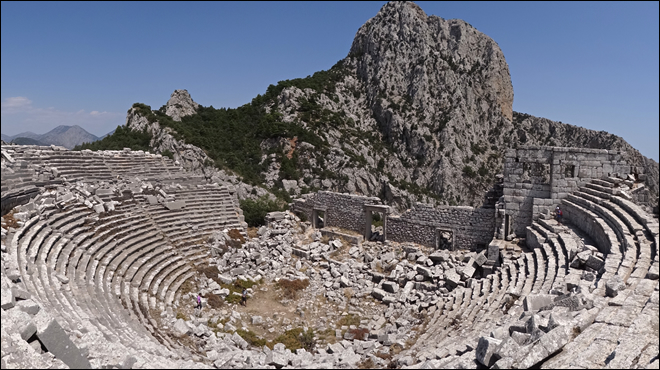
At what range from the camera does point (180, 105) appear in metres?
48.0

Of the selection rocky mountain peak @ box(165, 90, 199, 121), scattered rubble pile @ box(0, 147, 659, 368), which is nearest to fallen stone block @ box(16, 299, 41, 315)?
scattered rubble pile @ box(0, 147, 659, 368)

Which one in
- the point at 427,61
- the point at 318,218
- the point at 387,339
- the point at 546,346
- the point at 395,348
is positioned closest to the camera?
the point at 546,346

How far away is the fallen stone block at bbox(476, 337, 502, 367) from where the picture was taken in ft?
20.6

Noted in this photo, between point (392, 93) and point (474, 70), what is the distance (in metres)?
15.4

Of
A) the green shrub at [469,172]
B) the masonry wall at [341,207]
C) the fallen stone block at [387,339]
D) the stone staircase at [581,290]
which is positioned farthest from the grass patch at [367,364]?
the green shrub at [469,172]

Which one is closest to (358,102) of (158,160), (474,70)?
(474,70)

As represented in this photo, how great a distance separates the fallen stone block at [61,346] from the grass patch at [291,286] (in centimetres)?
907

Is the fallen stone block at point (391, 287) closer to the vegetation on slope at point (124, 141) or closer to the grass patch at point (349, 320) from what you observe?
the grass patch at point (349, 320)

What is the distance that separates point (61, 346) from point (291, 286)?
9.72 meters

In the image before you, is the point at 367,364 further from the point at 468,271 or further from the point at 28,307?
the point at 468,271

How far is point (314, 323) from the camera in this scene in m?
13.3

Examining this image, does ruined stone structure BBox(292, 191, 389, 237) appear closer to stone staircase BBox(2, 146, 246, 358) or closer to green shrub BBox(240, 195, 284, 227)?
green shrub BBox(240, 195, 284, 227)

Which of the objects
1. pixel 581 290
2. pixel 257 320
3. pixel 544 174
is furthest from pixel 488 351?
pixel 544 174

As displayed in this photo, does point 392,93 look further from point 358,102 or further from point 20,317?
point 20,317
